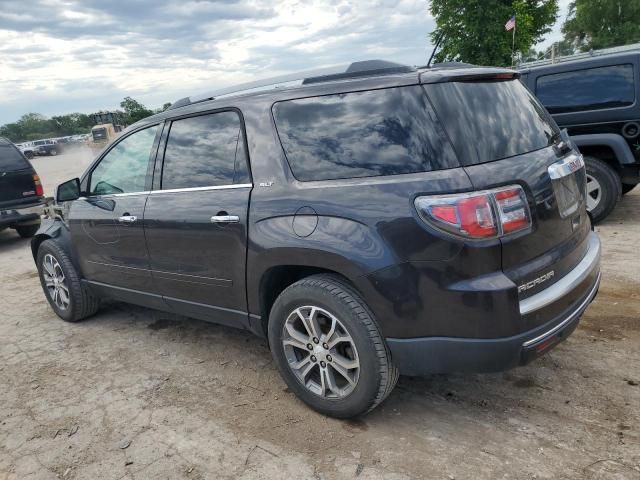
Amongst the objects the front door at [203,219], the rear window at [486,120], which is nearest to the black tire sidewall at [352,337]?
the front door at [203,219]

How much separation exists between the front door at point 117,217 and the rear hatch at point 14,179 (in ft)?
16.9

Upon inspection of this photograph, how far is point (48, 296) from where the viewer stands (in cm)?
493

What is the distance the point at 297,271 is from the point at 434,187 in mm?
999

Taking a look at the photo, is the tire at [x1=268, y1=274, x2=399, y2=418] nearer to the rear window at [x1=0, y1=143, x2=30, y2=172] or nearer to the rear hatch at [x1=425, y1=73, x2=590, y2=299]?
the rear hatch at [x1=425, y1=73, x2=590, y2=299]

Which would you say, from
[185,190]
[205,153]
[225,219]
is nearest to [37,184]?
[185,190]

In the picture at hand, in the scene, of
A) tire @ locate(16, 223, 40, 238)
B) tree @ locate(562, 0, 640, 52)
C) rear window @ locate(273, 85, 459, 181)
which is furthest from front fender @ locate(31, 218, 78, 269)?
tree @ locate(562, 0, 640, 52)

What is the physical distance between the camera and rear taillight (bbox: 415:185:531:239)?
7.48 feet

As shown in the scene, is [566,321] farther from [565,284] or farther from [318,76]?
[318,76]

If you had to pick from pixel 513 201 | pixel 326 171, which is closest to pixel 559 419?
pixel 513 201

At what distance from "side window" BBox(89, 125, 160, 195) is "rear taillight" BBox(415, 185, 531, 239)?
2261 millimetres

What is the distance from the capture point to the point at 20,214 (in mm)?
8609

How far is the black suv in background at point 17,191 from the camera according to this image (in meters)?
8.52

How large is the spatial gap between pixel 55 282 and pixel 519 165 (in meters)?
4.19

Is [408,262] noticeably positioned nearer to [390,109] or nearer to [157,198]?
[390,109]
